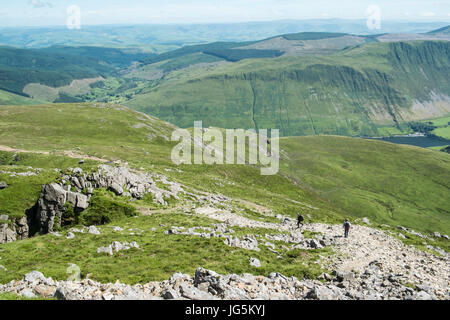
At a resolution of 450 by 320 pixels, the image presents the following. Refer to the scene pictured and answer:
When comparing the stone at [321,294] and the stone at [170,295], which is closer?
the stone at [170,295]

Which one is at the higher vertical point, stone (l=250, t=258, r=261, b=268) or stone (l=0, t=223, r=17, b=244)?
stone (l=250, t=258, r=261, b=268)

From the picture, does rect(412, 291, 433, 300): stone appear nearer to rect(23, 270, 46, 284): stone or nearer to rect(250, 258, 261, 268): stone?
rect(250, 258, 261, 268): stone

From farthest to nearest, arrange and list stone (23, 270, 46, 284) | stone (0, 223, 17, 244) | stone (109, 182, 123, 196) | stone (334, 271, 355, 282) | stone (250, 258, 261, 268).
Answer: stone (109, 182, 123, 196) → stone (0, 223, 17, 244) → stone (250, 258, 261, 268) → stone (334, 271, 355, 282) → stone (23, 270, 46, 284)

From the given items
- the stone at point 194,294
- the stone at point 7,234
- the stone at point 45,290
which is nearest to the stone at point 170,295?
the stone at point 194,294

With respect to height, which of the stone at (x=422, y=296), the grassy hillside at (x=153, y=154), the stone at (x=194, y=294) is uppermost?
the stone at (x=194, y=294)

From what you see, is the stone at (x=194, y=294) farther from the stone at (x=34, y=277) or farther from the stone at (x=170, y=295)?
the stone at (x=34, y=277)

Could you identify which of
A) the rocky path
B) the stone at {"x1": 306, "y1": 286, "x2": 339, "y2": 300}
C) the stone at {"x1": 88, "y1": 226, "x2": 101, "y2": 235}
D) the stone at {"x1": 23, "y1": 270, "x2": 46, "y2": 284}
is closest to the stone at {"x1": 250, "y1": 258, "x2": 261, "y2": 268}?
the rocky path

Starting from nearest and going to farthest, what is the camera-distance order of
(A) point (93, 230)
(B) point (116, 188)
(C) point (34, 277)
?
1. (C) point (34, 277)
2. (A) point (93, 230)
3. (B) point (116, 188)

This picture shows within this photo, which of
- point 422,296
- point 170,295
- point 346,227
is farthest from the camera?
point 346,227

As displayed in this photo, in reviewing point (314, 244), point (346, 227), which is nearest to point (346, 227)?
point (346, 227)

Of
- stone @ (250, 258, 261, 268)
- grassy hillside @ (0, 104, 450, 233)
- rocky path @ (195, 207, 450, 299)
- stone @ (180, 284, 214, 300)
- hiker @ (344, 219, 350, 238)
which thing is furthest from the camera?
grassy hillside @ (0, 104, 450, 233)

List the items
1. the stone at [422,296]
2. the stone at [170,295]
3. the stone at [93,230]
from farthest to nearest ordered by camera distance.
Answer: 1. the stone at [93,230]
2. the stone at [422,296]
3. the stone at [170,295]

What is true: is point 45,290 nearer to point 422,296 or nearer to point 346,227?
point 422,296
